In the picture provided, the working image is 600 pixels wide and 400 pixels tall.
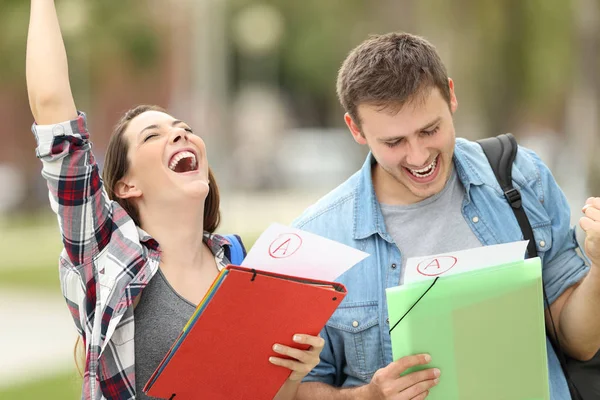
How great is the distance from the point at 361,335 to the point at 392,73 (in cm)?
96

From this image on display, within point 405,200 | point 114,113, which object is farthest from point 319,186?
point 405,200

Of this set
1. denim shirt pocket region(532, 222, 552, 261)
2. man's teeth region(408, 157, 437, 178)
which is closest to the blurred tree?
man's teeth region(408, 157, 437, 178)

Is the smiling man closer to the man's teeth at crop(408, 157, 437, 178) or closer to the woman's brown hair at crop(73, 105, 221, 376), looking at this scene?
the man's teeth at crop(408, 157, 437, 178)

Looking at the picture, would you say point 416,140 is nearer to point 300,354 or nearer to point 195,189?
point 195,189

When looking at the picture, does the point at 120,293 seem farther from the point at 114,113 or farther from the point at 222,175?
the point at 114,113

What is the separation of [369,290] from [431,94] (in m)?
0.75

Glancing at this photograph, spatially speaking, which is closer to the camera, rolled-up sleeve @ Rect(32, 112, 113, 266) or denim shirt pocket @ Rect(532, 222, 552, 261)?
rolled-up sleeve @ Rect(32, 112, 113, 266)

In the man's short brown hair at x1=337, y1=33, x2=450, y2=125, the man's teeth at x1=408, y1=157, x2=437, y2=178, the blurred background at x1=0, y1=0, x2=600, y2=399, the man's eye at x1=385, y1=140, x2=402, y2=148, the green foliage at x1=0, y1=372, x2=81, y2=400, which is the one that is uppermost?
the man's short brown hair at x1=337, y1=33, x2=450, y2=125

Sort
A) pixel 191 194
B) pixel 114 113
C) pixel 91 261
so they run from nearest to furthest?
pixel 91 261
pixel 191 194
pixel 114 113

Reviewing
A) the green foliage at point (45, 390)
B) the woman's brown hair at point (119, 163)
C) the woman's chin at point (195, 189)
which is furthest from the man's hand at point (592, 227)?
the green foliage at point (45, 390)

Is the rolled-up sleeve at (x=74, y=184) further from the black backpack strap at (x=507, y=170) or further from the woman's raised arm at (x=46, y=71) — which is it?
the black backpack strap at (x=507, y=170)

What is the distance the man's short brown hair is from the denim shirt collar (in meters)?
0.25

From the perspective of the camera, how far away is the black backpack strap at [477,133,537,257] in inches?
137

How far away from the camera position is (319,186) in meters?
34.5
